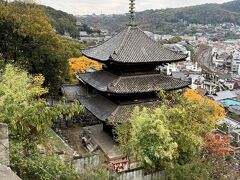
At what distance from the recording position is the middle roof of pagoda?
20156mm

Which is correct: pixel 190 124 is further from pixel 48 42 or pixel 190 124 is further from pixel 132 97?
pixel 48 42

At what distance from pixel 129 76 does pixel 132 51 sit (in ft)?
5.32

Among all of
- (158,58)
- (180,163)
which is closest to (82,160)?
(180,163)

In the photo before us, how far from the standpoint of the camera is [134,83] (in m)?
20.4

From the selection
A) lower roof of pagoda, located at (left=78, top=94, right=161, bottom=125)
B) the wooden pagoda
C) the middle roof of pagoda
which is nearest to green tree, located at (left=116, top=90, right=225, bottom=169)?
lower roof of pagoda, located at (left=78, top=94, right=161, bottom=125)

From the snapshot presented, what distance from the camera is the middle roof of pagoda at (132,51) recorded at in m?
20.2

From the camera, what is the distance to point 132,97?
20.8m

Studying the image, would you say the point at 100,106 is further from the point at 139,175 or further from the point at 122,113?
the point at 139,175

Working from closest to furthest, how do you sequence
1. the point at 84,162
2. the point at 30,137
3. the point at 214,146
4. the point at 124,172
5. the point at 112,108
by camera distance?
the point at 30,137
the point at 124,172
the point at 84,162
the point at 214,146
the point at 112,108

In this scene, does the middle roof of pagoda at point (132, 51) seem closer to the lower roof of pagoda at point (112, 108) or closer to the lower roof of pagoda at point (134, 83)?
the lower roof of pagoda at point (134, 83)

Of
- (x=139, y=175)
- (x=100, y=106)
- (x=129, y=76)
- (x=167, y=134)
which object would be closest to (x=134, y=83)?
(x=129, y=76)

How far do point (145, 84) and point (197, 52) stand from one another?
455 feet

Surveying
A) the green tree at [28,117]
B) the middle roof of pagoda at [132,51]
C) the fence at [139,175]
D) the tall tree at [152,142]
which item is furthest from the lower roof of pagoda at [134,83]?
the green tree at [28,117]

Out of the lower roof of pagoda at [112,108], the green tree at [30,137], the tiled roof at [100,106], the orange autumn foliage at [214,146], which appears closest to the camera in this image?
the green tree at [30,137]
